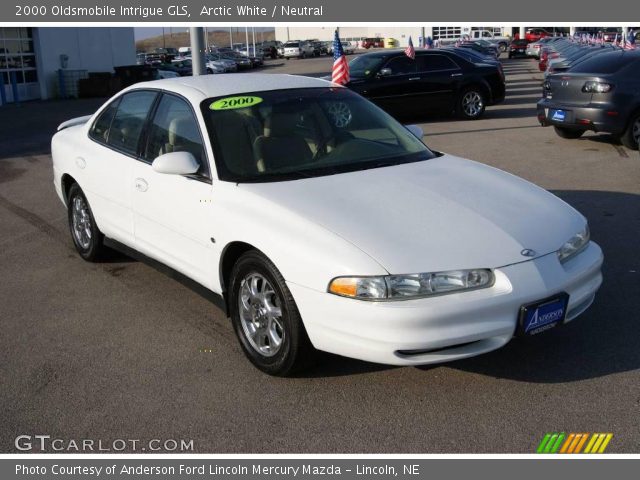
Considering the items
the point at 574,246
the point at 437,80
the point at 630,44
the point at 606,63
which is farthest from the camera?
the point at 630,44

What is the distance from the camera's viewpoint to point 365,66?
16.6 metres

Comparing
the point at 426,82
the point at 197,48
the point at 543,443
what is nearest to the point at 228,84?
the point at 543,443

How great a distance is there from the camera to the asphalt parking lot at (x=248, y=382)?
3.73 meters

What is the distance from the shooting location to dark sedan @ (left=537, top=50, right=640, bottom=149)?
11531 millimetres

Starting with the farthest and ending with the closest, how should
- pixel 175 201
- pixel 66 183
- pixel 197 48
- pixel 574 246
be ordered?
pixel 197 48
pixel 66 183
pixel 175 201
pixel 574 246

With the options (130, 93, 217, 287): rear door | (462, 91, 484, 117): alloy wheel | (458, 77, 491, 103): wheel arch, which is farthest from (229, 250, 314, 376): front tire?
(462, 91, 484, 117): alloy wheel

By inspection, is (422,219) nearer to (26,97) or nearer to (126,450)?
(126,450)

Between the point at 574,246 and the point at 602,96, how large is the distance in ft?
26.6

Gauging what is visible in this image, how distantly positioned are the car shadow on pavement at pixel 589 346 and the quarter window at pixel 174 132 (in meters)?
2.13

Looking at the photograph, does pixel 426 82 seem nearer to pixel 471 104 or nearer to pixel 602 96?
pixel 471 104

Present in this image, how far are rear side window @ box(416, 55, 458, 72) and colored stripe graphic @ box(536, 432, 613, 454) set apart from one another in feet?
45.0

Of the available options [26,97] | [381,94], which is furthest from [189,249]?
[26,97]

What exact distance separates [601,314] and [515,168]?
589 cm

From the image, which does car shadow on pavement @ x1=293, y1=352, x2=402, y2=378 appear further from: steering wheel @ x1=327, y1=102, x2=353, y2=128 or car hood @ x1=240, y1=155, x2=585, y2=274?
steering wheel @ x1=327, y1=102, x2=353, y2=128
